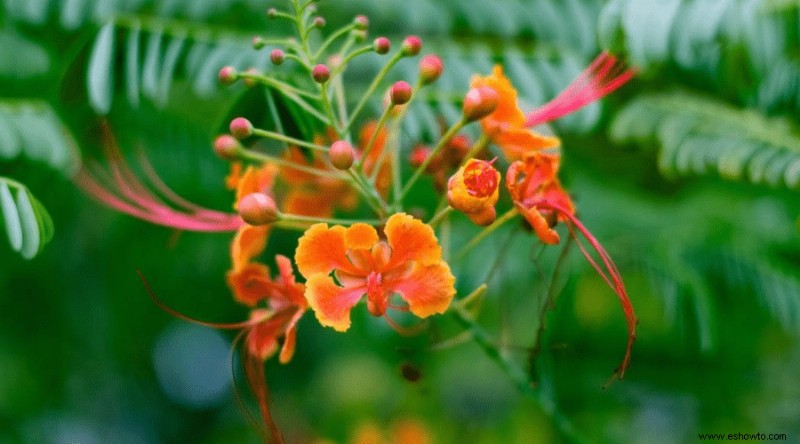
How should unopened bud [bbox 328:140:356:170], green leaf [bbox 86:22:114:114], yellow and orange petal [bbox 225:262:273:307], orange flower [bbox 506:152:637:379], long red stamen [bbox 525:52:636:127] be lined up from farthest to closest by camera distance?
1. green leaf [bbox 86:22:114:114]
2. long red stamen [bbox 525:52:636:127]
3. yellow and orange petal [bbox 225:262:273:307]
4. orange flower [bbox 506:152:637:379]
5. unopened bud [bbox 328:140:356:170]

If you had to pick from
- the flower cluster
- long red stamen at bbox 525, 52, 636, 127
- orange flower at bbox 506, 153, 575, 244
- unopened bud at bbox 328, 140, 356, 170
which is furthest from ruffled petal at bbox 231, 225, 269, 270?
long red stamen at bbox 525, 52, 636, 127

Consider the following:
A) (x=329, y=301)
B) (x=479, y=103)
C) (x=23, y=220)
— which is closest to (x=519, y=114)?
(x=479, y=103)

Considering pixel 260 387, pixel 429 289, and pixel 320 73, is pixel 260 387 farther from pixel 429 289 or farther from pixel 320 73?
pixel 320 73

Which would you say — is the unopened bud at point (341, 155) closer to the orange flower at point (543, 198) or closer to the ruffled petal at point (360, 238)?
the ruffled petal at point (360, 238)

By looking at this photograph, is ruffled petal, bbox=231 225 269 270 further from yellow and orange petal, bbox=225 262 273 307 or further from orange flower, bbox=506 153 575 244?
orange flower, bbox=506 153 575 244

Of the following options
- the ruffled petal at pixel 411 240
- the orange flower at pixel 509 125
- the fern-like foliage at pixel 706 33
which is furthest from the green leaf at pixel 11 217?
the fern-like foliage at pixel 706 33

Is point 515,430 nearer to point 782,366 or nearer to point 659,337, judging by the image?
point 659,337
